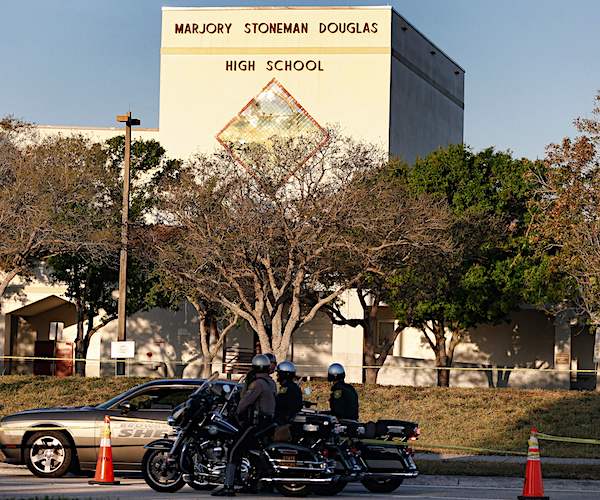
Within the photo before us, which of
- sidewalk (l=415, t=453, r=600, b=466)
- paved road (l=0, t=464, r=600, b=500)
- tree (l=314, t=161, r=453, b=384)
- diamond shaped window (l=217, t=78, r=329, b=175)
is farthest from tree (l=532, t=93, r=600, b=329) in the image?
diamond shaped window (l=217, t=78, r=329, b=175)

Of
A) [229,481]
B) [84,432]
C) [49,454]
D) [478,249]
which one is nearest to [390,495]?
[229,481]

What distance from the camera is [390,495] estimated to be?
56.5 ft

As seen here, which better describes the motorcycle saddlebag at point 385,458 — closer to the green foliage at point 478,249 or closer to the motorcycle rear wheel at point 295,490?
the motorcycle rear wheel at point 295,490

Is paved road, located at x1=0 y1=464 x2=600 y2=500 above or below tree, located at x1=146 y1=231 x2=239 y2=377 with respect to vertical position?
below

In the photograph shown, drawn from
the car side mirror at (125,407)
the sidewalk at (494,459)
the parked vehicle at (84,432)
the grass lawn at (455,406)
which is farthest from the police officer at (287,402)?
the grass lawn at (455,406)

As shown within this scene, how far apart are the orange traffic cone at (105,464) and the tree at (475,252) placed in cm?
2663

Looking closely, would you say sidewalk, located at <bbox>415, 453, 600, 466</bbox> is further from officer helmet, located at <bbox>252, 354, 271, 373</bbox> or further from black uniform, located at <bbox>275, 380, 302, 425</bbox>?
officer helmet, located at <bbox>252, 354, 271, 373</bbox>

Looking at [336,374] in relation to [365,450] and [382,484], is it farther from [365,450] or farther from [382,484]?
[382,484]

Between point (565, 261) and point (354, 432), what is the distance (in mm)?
21690

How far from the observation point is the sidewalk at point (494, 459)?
24.5 meters

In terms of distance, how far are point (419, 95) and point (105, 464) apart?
55.0 meters

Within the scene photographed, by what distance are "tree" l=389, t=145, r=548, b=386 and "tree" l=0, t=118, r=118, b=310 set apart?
1104 centimetres

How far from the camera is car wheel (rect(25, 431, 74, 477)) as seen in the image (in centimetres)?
1883

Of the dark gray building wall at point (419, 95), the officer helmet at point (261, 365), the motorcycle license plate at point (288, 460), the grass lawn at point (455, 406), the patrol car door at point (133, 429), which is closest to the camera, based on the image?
the motorcycle license plate at point (288, 460)
